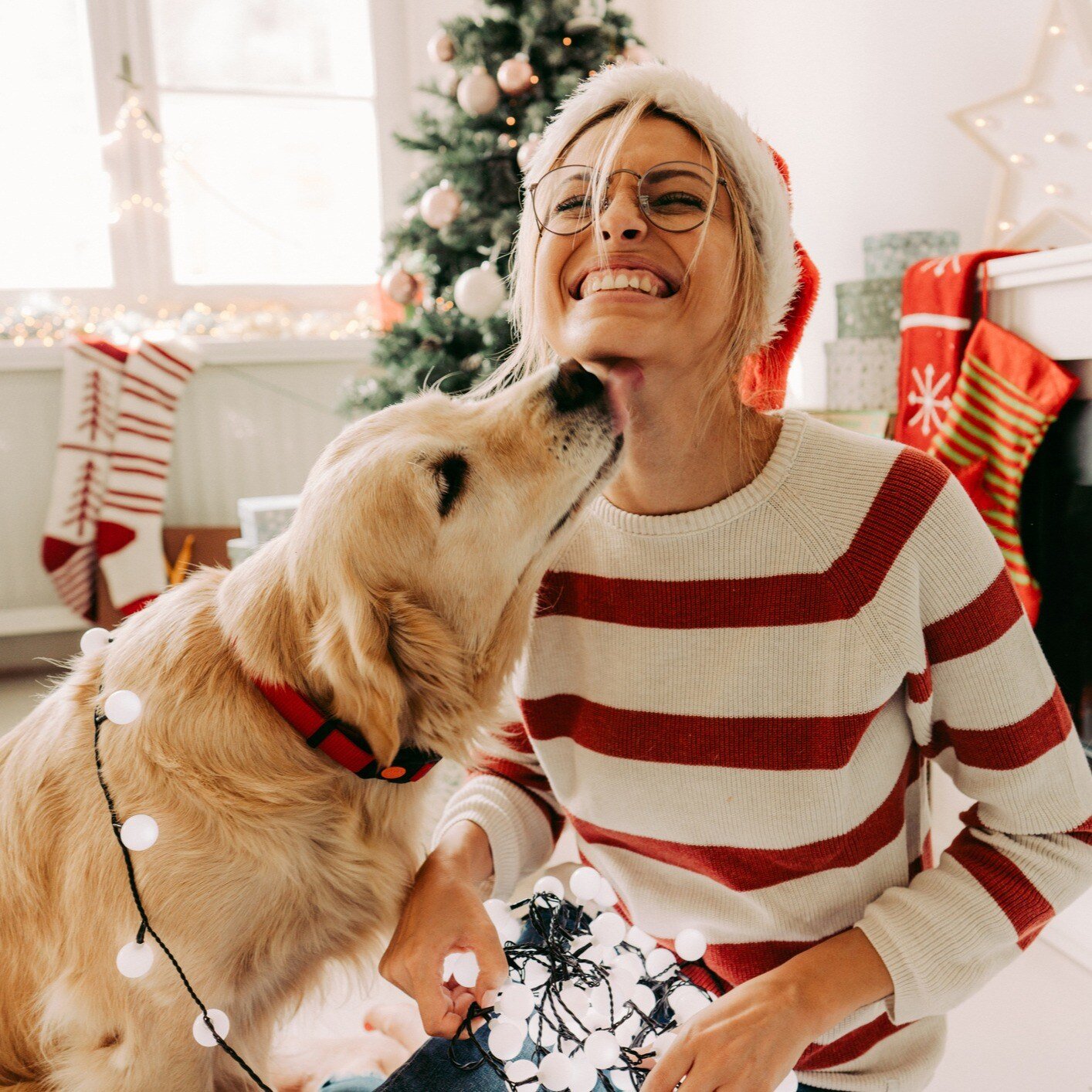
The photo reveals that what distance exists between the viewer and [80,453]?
3207 mm

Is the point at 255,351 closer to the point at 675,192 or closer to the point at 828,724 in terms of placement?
the point at 675,192

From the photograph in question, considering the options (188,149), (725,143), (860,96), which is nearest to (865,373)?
(860,96)

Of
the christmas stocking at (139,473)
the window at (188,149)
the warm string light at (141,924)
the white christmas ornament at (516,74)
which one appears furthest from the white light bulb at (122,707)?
the window at (188,149)

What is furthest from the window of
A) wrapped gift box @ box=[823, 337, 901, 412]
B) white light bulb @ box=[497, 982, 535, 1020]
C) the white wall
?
white light bulb @ box=[497, 982, 535, 1020]

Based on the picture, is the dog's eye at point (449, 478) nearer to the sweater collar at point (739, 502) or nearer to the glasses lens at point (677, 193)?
the sweater collar at point (739, 502)

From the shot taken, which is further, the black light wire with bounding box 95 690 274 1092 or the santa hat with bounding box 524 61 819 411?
the santa hat with bounding box 524 61 819 411

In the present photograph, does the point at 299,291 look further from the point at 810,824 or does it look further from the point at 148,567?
the point at 810,824

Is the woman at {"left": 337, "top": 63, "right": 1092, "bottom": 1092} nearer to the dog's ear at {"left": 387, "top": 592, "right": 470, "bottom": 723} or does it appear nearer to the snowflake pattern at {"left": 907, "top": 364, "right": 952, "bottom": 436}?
the dog's ear at {"left": 387, "top": 592, "right": 470, "bottom": 723}

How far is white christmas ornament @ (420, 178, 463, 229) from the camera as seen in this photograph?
2559 mm

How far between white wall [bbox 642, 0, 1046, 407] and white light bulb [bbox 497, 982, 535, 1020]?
2090mm

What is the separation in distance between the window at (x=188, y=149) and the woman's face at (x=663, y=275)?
3.20 meters

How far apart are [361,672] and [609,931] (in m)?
0.38

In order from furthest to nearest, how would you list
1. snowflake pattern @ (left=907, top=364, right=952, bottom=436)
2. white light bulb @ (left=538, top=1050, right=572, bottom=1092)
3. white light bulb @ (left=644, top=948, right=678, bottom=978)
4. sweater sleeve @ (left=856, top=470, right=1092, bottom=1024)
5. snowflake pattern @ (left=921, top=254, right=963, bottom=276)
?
snowflake pattern @ (left=907, top=364, right=952, bottom=436) → snowflake pattern @ (left=921, top=254, right=963, bottom=276) → white light bulb @ (left=644, top=948, right=678, bottom=978) → sweater sleeve @ (left=856, top=470, right=1092, bottom=1024) → white light bulb @ (left=538, top=1050, right=572, bottom=1092)

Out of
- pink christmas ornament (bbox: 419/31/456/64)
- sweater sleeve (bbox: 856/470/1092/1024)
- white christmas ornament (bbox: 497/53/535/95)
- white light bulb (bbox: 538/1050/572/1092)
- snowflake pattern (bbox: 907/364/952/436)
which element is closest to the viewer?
white light bulb (bbox: 538/1050/572/1092)
